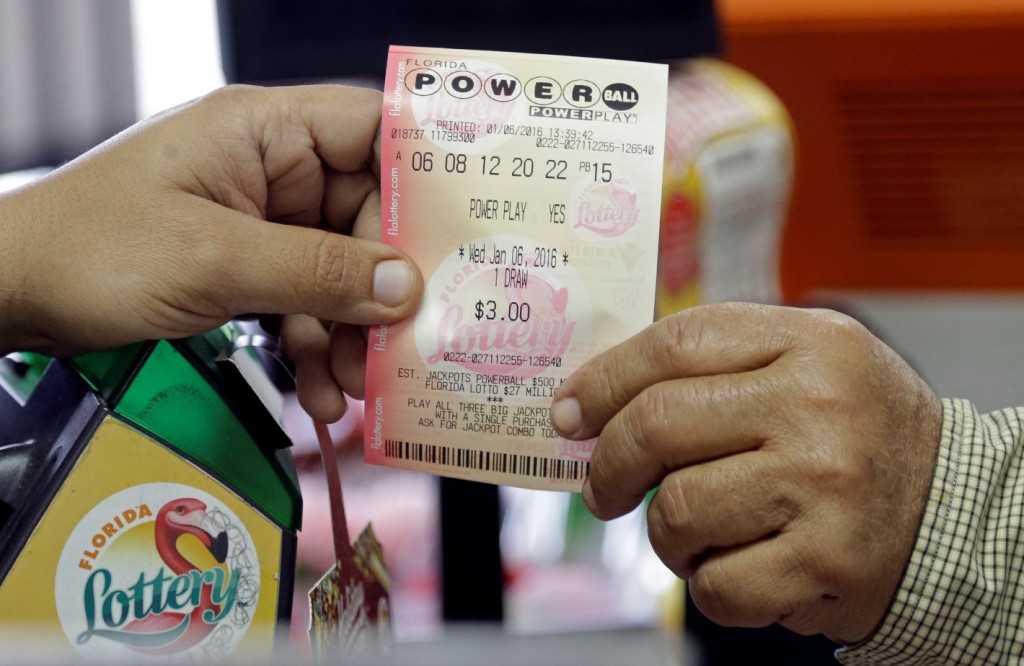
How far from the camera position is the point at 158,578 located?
78cm

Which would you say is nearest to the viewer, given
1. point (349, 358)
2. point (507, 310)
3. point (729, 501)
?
point (729, 501)

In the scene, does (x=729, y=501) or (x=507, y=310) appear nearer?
(x=729, y=501)

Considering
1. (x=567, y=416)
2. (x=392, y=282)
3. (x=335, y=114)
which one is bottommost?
(x=567, y=416)

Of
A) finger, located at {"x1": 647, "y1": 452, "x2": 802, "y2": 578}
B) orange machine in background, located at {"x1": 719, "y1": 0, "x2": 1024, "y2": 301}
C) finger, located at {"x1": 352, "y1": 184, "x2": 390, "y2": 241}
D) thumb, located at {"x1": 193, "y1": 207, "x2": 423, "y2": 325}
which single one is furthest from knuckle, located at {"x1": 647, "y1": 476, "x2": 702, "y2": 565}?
orange machine in background, located at {"x1": 719, "y1": 0, "x2": 1024, "y2": 301}

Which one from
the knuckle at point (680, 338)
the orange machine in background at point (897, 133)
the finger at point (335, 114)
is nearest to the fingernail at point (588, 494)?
the knuckle at point (680, 338)

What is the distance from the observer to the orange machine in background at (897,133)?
1.71 m

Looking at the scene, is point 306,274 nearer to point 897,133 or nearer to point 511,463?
point 511,463

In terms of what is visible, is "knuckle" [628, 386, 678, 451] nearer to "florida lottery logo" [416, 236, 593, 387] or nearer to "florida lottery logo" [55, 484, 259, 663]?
"florida lottery logo" [416, 236, 593, 387]

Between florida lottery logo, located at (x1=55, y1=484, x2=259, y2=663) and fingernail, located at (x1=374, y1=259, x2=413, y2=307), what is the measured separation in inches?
8.9

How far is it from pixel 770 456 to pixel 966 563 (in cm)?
21

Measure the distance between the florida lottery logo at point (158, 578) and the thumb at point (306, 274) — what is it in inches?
7.1

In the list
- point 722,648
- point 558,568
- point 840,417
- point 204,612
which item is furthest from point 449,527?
point 840,417

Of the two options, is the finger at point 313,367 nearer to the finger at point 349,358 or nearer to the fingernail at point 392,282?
the finger at point 349,358

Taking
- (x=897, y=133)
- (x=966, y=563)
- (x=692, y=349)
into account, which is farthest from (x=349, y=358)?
(x=897, y=133)
